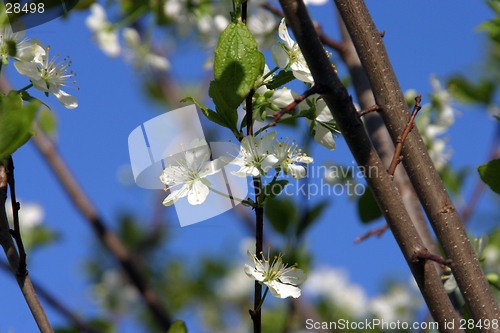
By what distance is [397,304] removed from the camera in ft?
7.32

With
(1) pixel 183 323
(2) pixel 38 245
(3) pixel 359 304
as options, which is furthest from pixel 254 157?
(3) pixel 359 304

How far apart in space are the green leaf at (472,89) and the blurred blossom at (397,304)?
3.98 ft

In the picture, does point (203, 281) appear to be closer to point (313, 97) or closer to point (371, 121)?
point (371, 121)

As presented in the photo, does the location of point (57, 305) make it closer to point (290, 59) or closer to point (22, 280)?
point (22, 280)

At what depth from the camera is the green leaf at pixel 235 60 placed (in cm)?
45

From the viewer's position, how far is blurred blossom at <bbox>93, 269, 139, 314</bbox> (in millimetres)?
2211

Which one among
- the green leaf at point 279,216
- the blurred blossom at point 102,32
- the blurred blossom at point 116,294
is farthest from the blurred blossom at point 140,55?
the blurred blossom at point 116,294

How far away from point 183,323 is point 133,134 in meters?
0.27

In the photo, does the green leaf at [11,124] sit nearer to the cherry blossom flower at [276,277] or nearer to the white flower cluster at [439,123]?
the cherry blossom flower at [276,277]

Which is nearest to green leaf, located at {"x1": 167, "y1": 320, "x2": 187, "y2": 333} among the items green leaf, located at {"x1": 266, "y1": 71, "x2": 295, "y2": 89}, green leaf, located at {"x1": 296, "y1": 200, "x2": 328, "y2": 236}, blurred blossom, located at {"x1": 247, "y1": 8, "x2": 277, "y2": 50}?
green leaf, located at {"x1": 266, "y1": 71, "x2": 295, "y2": 89}

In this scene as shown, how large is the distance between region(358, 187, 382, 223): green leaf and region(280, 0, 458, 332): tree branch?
0.29 meters

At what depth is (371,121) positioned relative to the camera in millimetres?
841

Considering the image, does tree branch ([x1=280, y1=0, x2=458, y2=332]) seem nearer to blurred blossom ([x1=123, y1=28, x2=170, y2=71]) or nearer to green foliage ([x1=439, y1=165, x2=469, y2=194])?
green foliage ([x1=439, y1=165, x2=469, y2=194])

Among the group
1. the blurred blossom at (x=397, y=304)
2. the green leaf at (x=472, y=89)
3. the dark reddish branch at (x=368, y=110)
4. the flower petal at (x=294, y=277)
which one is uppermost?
the green leaf at (x=472, y=89)
